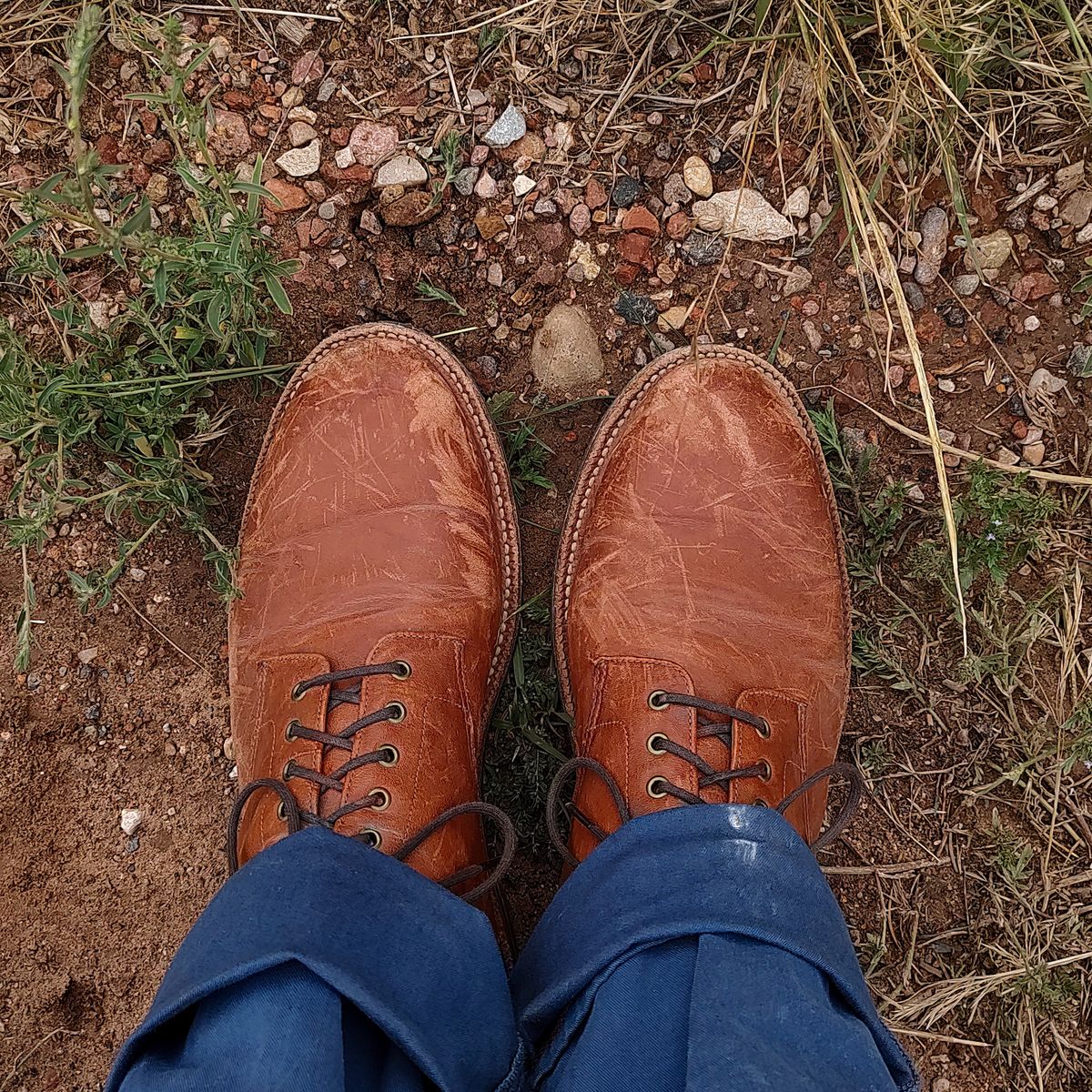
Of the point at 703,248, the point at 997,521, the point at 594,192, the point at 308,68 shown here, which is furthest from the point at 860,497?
the point at 308,68

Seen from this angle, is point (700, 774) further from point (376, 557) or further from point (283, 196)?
point (283, 196)

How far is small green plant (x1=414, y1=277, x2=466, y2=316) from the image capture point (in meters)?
2.01

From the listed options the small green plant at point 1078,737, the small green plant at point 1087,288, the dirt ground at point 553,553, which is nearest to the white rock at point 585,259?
the dirt ground at point 553,553

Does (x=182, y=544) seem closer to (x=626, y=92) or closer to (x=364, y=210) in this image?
(x=364, y=210)

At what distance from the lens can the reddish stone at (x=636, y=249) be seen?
2018mm

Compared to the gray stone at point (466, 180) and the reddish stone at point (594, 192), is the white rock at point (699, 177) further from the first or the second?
the gray stone at point (466, 180)

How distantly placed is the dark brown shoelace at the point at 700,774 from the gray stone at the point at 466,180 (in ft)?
3.80

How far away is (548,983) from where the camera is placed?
5.21 feet

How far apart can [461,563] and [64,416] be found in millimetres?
836

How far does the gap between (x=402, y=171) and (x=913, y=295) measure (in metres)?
1.15

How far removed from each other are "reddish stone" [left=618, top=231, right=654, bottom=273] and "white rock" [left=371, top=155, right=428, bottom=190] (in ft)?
1.50

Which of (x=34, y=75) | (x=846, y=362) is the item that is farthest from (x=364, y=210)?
(x=846, y=362)

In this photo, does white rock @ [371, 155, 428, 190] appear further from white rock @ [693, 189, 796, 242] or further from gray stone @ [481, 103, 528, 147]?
white rock @ [693, 189, 796, 242]

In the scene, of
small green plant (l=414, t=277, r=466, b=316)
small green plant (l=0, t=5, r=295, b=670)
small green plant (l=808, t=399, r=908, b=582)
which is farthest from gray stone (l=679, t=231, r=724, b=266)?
small green plant (l=0, t=5, r=295, b=670)
